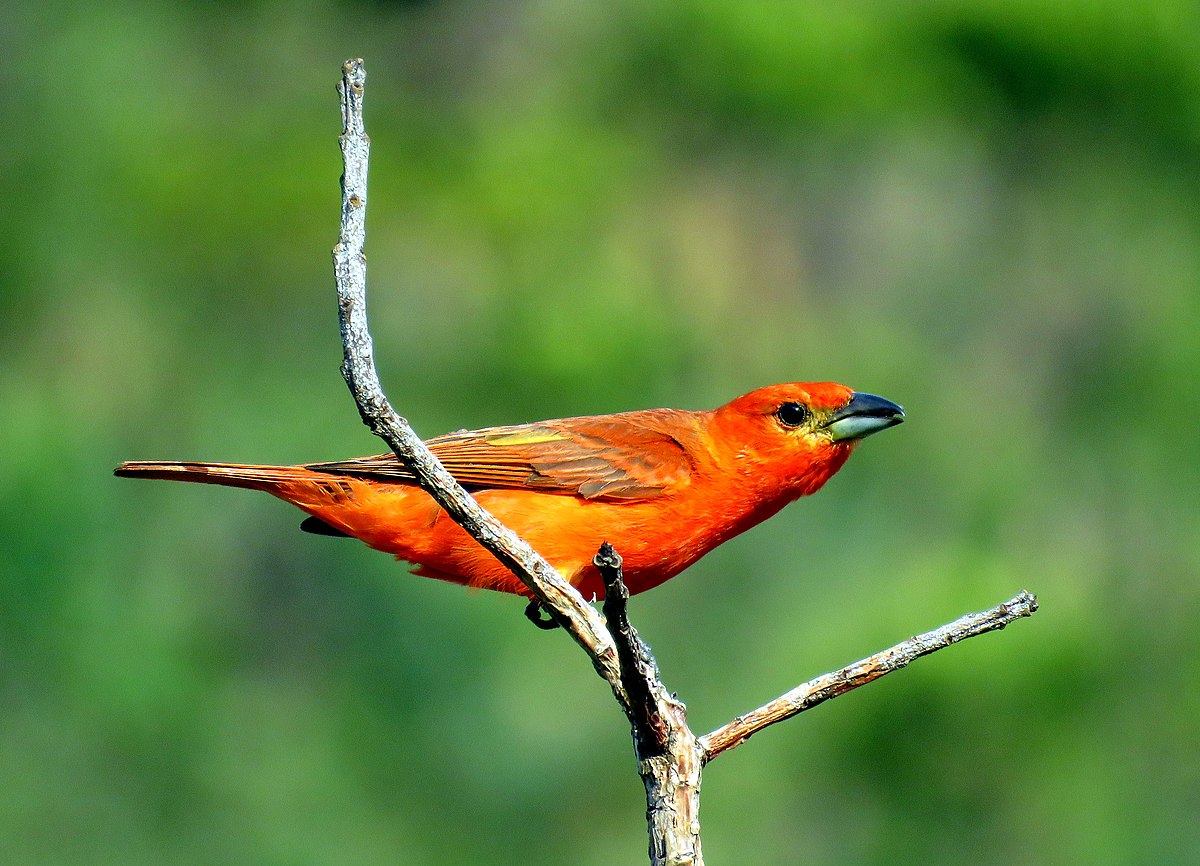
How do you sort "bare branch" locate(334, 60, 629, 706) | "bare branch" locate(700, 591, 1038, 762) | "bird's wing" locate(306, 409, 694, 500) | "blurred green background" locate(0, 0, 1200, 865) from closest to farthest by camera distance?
"bare branch" locate(334, 60, 629, 706), "bare branch" locate(700, 591, 1038, 762), "bird's wing" locate(306, 409, 694, 500), "blurred green background" locate(0, 0, 1200, 865)

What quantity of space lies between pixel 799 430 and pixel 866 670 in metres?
1.71

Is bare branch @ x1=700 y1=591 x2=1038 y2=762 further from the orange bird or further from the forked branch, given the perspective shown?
the orange bird

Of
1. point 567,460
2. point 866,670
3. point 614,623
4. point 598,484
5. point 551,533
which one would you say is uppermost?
point 567,460

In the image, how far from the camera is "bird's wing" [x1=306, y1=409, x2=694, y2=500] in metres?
4.57

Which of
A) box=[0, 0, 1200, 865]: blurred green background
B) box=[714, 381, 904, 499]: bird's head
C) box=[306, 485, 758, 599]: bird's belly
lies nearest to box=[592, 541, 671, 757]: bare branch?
box=[306, 485, 758, 599]: bird's belly

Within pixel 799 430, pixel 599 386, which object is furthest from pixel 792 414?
pixel 599 386

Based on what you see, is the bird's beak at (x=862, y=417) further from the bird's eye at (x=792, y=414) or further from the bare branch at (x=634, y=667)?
the bare branch at (x=634, y=667)

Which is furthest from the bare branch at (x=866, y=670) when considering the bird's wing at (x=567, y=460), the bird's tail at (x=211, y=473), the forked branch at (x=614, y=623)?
the bird's tail at (x=211, y=473)

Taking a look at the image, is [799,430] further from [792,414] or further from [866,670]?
[866,670]

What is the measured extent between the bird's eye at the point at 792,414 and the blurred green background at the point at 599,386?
177 inches

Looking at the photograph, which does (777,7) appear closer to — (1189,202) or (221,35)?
(1189,202)

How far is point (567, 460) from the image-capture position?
15.7 feet

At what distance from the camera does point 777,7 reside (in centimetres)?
1237

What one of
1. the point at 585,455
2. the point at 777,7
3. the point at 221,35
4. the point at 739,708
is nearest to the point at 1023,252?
the point at 777,7
